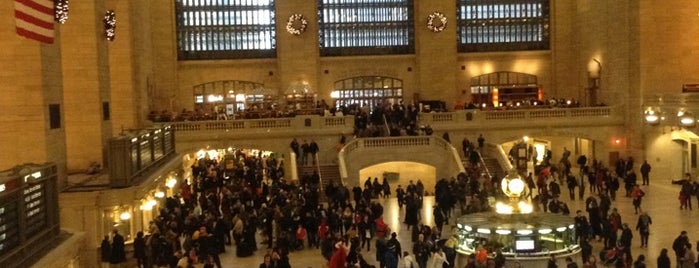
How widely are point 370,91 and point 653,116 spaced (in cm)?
1434

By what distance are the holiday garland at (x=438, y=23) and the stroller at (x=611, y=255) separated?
2550cm

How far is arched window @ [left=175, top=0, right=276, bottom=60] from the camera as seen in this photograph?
45.5 metres

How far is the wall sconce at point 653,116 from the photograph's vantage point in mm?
37219

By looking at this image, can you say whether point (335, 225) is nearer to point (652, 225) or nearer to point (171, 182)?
point (171, 182)

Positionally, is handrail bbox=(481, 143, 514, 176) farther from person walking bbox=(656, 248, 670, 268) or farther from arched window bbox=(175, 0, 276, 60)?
person walking bbox=(656, 248, 670, 268)

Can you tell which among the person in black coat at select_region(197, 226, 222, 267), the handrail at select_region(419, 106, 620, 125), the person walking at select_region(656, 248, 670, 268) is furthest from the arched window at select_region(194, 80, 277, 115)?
the person walking at select_region(656, 248, 670, 268)

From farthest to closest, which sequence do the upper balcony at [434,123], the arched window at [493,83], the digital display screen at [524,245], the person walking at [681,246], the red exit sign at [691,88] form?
the arched window at [493,83]
the upper balcony at [434,123]
the red exit sign at [691,88]
the person walking at [681,246]
the digital display screen at [524,245]

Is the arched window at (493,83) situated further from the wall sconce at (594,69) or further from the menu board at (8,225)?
the menu board at (8,225)

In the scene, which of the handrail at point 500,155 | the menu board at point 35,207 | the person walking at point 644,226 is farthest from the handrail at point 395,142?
the menu board at point 35,207

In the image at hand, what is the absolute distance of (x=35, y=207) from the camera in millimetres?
13633

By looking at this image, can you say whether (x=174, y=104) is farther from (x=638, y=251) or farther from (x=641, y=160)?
(x=638, y=251)

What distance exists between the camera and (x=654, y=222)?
1032 inches

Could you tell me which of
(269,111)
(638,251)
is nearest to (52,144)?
(638,251)

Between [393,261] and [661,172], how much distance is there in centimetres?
2246
